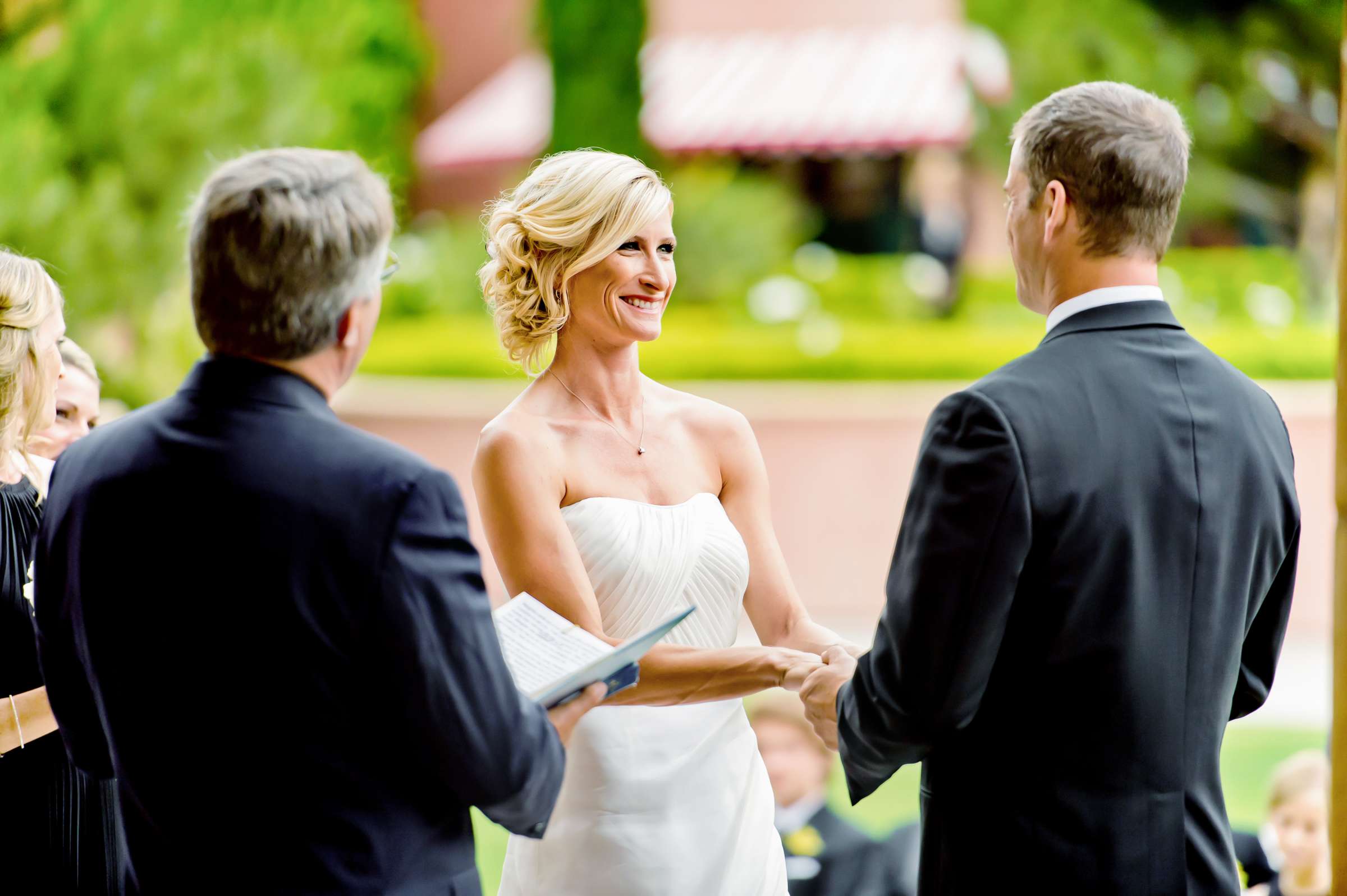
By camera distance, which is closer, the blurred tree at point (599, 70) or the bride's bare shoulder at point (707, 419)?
the bride's bare shoulder at point (707, 419)

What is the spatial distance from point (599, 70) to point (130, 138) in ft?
16.1

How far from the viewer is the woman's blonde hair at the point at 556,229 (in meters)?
2.79

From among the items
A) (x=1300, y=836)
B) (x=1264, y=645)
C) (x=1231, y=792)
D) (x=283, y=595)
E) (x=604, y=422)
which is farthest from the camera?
(x=1231, y=792)

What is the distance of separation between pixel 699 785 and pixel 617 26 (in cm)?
1112

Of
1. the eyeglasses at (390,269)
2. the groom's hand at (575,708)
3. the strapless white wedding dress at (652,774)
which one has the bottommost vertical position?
the strapless white wedding dress at (652,774)

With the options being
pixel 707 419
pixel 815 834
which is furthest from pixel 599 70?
pixel 707 419

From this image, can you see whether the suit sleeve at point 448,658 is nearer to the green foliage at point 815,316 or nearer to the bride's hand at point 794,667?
the bride's hand at point 794,667

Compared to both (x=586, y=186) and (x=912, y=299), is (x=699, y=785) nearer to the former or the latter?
(x=586, y=186)

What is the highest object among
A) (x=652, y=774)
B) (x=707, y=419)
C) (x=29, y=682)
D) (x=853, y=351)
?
(x=707, y=419)

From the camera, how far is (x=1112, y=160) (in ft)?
6.52

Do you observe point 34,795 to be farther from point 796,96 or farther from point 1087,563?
point 796,96

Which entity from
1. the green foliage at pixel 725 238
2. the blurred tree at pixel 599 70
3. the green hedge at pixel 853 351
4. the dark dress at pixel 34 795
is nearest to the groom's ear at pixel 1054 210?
the dark dress at pixel 34 795

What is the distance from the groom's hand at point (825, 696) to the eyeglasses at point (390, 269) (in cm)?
115

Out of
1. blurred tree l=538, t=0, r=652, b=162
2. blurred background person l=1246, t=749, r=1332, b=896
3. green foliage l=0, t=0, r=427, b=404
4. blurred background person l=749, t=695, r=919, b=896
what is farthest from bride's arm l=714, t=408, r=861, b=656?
blurred tree l=538, t=0, r=652, b=162
